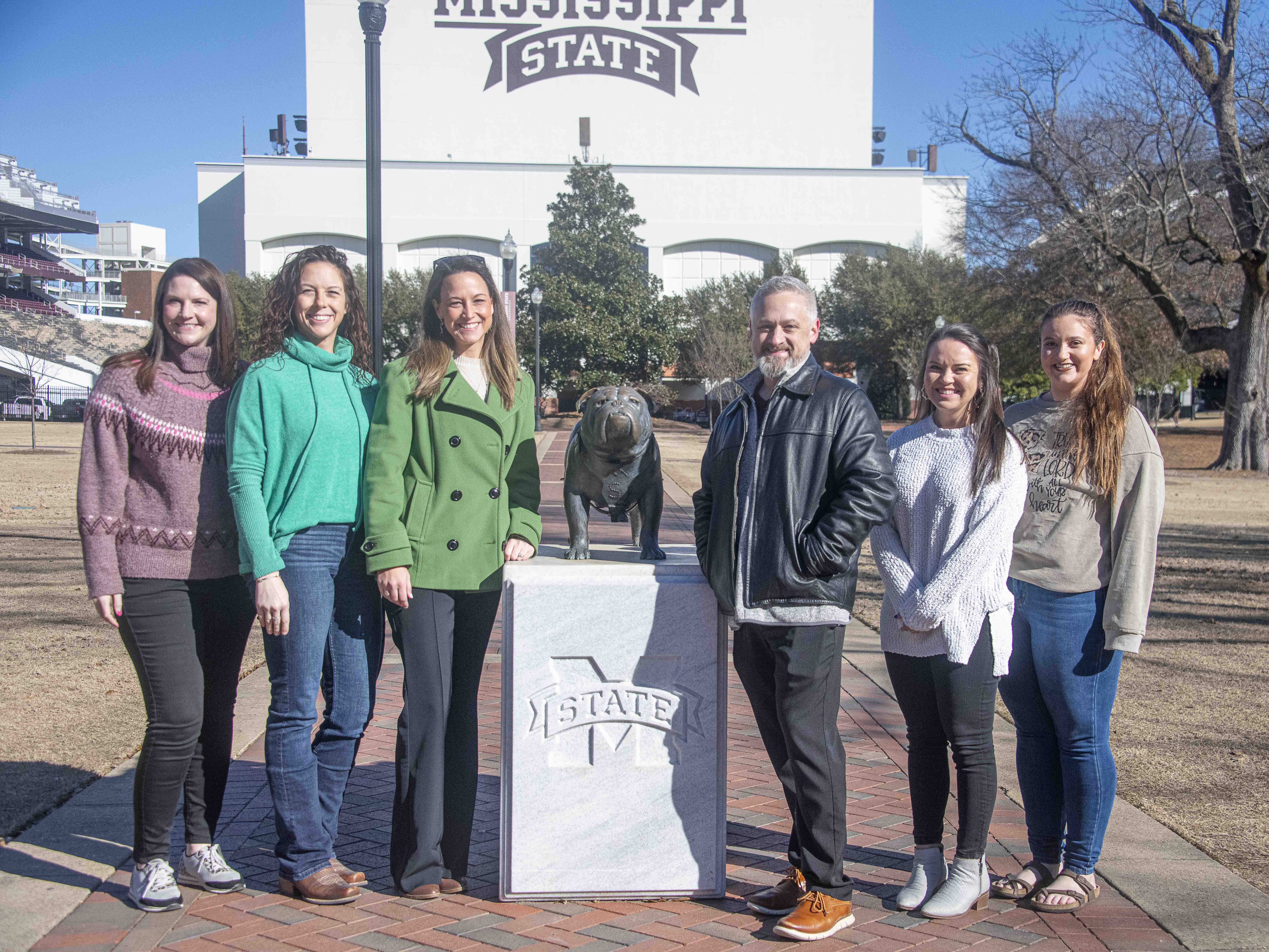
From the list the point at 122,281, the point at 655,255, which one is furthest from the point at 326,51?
the point at 122,281

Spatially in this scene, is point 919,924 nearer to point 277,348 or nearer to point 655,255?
point 277,348

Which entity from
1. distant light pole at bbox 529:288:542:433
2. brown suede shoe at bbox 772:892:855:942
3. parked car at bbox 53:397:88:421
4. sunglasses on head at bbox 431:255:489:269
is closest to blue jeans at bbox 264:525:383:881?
sunglasses on head at bbox 431:255:489:269

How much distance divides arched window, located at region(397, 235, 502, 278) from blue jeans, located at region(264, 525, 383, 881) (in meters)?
50.7

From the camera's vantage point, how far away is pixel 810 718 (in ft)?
10.2

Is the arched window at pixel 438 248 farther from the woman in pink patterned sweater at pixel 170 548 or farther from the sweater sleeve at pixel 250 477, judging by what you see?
the sweater sleeve at pixel 250 477

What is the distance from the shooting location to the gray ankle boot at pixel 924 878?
3.30 metres

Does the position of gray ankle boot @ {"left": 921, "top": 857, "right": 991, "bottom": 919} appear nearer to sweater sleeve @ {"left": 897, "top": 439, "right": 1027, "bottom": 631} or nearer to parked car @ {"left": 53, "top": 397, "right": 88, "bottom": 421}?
sweater sleeve @ {"left": 897, "top": 439, "right": 1027, "bottom": 631}

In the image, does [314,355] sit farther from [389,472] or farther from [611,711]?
[611,711]

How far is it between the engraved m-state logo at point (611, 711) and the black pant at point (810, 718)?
0.23 m

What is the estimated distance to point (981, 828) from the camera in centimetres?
325

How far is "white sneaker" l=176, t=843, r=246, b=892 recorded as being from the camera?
340 cm

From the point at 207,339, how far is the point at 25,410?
1973 inches

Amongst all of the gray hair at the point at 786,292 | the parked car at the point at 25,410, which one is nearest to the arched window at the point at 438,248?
the parked car at the point at 25,410

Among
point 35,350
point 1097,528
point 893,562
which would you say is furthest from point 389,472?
point 35,350
